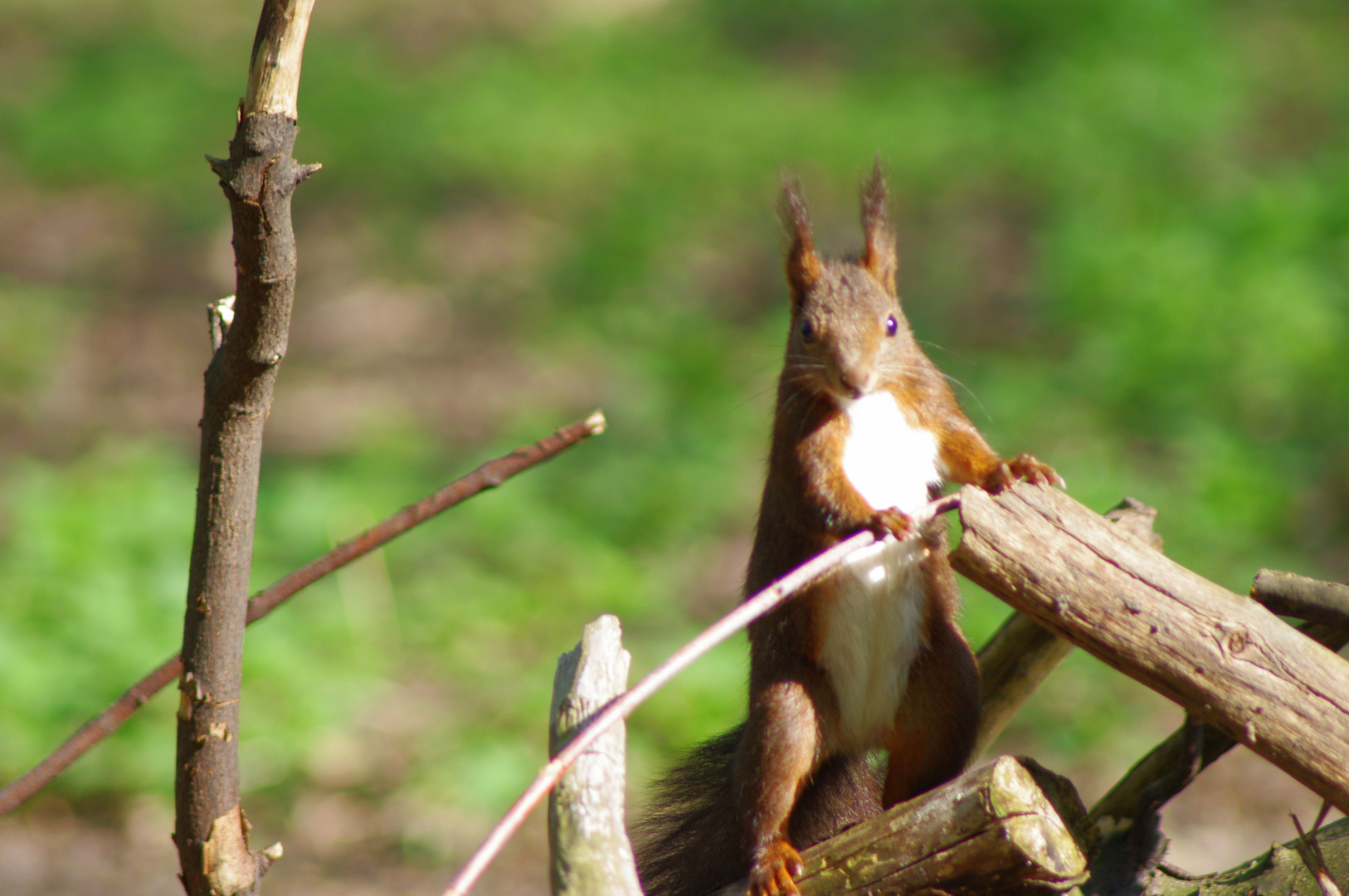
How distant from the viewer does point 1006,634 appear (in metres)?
1.79

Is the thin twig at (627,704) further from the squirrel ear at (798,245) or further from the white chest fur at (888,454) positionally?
the squirrel ear at (798,245)

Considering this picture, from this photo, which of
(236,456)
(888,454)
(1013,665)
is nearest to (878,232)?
(888,454)

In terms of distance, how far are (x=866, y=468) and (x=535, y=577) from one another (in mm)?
2409

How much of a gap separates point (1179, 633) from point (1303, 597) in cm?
29

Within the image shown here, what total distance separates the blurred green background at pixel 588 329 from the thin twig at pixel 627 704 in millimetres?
1356

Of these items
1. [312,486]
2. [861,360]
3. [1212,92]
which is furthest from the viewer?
[1212,92]

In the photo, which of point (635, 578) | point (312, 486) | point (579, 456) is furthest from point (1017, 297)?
point (312, 486)

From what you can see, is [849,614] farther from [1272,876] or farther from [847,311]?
[1272,876]

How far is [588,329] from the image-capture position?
5418mm

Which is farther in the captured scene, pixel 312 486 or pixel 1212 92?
pixel 1212 92

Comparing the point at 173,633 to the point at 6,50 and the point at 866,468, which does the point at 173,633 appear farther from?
the point at 6,50

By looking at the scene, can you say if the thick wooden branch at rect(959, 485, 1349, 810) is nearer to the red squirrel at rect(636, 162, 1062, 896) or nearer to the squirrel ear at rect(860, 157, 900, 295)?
the red squirrel at rect(636, 162, 1062, 896)

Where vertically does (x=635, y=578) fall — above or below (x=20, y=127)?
below

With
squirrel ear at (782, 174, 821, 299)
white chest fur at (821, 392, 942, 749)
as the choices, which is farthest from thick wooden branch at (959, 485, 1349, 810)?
squirrel ear at (782, 174, 821, 299)
